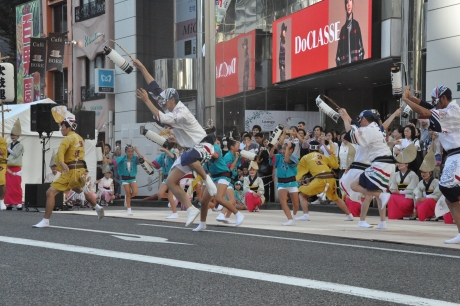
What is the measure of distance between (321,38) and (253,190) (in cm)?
575

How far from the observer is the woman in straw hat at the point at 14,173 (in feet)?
71.5

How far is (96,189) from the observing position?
2630cm

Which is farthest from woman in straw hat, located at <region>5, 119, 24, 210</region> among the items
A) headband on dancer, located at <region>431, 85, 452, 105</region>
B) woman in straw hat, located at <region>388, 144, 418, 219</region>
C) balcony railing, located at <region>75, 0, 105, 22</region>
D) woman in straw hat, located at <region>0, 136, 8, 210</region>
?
balcony railing, located at <region>75, 0, 105, 22</region>

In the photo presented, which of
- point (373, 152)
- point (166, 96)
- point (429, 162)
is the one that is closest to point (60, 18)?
point (429, 162)

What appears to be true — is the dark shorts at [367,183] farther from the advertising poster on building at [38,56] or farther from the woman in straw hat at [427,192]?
the advertising poster on building at [38,56]

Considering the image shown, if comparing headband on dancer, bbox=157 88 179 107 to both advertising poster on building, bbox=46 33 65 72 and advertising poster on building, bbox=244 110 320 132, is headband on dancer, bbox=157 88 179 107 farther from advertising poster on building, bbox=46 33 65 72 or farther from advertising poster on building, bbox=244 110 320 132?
advertising poster on building, bbox=46 33 65 72

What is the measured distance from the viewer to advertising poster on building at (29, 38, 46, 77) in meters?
38.2

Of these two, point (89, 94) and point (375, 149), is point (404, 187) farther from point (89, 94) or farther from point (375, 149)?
point (89, 94)

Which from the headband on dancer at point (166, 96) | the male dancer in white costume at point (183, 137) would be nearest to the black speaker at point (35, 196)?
the male dancer in white costume at point (183, 137)

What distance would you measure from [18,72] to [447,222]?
32.1 metres

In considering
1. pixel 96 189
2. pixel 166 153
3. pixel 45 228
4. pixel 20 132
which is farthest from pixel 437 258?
pixel 96 189

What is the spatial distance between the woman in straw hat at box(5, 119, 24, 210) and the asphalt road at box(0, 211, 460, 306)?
10.7m

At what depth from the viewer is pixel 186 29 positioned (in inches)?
1378

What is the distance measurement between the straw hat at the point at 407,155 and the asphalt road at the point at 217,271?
19.6ft
